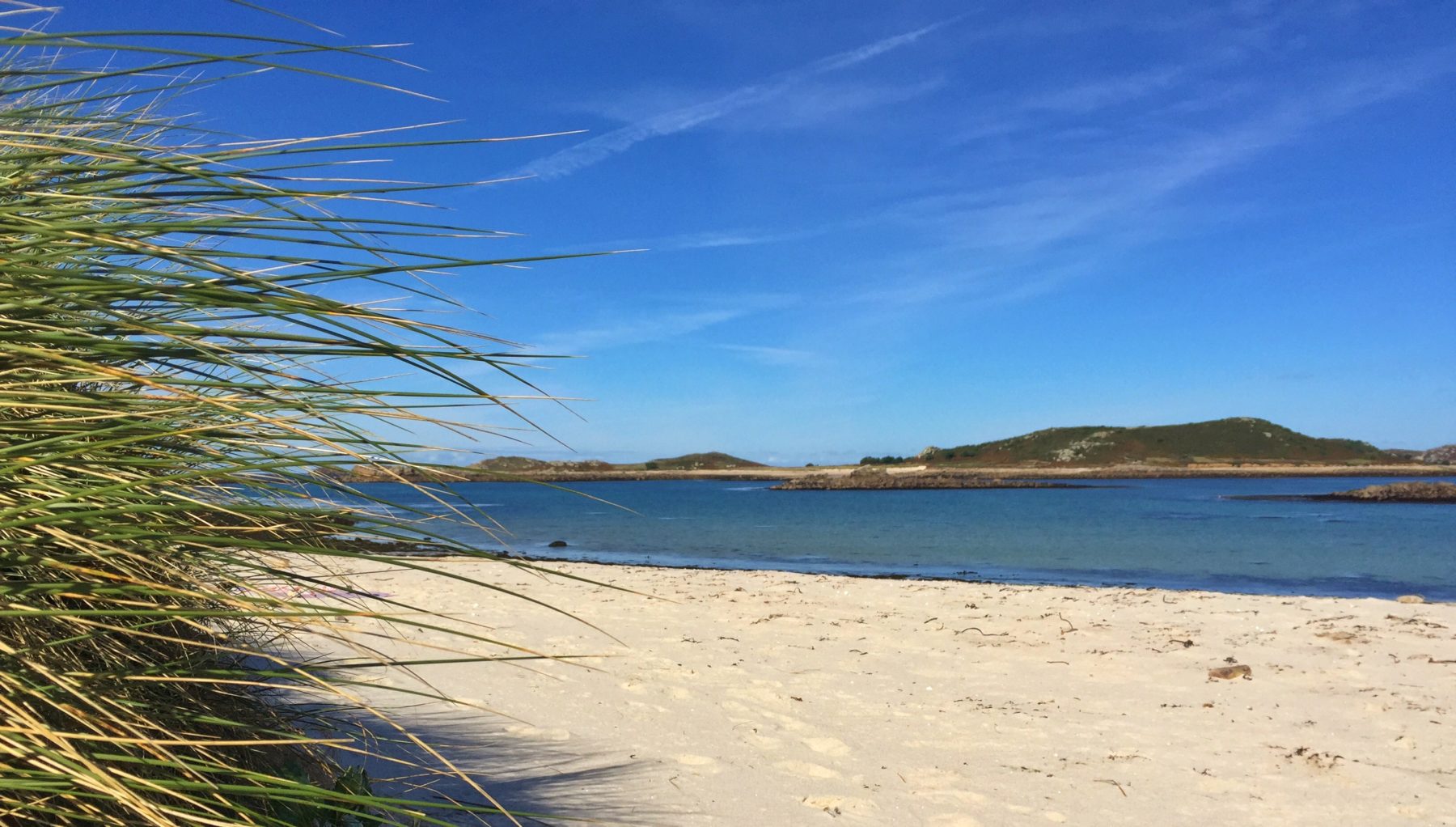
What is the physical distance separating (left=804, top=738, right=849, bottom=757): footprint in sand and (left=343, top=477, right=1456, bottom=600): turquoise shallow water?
7.03 feet

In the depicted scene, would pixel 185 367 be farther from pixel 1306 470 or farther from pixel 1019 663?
pixel 1306 470

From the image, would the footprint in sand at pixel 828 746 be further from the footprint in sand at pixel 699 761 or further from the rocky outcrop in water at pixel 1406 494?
the rocky outcrop in water at pixel 1406 494

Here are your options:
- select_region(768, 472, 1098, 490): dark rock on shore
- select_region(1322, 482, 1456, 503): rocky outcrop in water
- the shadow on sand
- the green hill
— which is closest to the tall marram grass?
the shadow on sand

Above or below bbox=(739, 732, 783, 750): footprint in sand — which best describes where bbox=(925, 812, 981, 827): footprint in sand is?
below

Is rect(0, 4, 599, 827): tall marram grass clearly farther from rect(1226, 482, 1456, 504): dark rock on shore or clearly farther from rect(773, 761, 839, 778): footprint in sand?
rect(1226, 482, 1456, 504): dark rock on shore

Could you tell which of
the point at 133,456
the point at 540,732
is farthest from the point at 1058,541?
the point at 133,456

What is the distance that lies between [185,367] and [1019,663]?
20.8ft

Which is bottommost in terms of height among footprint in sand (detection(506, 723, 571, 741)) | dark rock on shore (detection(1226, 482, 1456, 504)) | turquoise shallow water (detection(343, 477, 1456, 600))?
turquoise shallow water (detection(343, 477, 1456, 600))

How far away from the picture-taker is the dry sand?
3672 mm

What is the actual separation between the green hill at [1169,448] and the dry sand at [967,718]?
103971 millimetres

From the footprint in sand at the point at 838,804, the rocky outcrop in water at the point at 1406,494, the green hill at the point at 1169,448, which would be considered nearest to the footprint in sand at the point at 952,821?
the footprint in sand at the point at 838,804

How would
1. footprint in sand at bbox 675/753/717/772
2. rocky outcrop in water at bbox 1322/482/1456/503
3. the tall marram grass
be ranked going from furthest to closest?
rocky outcrop in water at bbox 1322/482/1456/503 → footprint in sand at bbox 675/753/717/772 → the tall marram grass

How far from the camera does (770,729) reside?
Answer: 466cm

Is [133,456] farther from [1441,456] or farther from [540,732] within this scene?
[1441,456]
